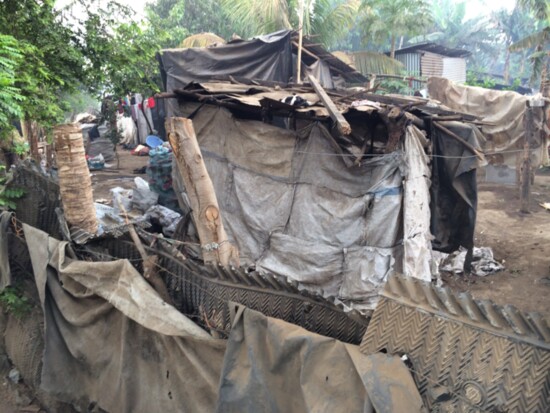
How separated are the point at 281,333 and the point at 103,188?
35.8ft

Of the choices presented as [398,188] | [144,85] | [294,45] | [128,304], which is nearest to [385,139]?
[398,188]

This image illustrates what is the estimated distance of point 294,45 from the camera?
10.4 metres

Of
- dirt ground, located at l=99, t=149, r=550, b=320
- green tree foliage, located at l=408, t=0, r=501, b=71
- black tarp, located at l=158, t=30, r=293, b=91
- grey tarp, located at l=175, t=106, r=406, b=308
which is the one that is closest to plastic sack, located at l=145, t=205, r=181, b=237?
grey tarp, located at l=175, t=106, r=406, b=308

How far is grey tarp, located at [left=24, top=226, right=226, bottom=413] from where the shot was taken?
116 inches

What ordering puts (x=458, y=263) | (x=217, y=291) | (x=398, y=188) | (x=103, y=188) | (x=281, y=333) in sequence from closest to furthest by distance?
(x=281, y=333) → (x=217, y=291) → (x=398, y=188) → (x=458, y=263) → (x=103, y=188)

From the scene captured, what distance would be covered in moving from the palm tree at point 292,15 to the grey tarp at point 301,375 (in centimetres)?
1151

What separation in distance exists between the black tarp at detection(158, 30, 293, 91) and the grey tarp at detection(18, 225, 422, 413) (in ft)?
23.8

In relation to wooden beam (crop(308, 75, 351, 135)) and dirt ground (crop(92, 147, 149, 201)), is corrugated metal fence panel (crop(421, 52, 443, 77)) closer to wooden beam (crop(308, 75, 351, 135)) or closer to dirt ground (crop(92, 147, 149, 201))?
dirt ground (crop(92, 147, 149, 201))

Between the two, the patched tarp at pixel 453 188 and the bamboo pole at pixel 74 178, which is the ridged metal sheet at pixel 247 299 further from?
the patched tarp at pixel 453 188

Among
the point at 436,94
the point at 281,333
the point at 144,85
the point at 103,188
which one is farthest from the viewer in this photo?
the point at 436,94

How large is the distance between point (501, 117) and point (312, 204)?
9.31 metres

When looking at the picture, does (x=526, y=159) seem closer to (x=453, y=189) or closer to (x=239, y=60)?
(x=453, y=189)

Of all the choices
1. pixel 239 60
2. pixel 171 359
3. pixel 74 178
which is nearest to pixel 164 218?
pixel 74 178

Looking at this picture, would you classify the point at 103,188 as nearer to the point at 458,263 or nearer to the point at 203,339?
the point at 458,263
